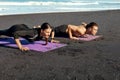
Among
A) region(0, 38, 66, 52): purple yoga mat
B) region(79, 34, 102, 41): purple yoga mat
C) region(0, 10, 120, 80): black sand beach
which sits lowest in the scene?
region(0, 10, 120, 80): black sand beach

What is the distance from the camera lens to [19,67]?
641cm

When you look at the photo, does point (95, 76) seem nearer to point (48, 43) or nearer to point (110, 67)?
point (110, 67)

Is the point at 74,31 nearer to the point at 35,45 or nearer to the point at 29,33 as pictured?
the point at 35,45

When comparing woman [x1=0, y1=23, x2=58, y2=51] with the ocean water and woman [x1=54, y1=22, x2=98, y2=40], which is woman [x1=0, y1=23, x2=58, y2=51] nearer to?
woman [x1=54, y1=22, x2=98, y2=40]

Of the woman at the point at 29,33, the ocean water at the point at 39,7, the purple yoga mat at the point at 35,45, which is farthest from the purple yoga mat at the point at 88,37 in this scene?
the ocean water at the point at 39,7

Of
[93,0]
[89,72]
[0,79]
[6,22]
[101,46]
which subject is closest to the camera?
[0,79]

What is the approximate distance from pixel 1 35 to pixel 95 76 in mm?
3819

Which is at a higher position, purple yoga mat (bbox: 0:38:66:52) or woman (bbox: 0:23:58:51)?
woman (bbox: 0:23:58:51)

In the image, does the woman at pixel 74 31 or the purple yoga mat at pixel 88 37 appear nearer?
the purple yoga mat at pixel 88 37

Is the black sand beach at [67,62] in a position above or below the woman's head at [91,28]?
below

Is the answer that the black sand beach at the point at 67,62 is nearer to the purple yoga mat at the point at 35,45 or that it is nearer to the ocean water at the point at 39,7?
the purple yoga mat at the point at 35,45

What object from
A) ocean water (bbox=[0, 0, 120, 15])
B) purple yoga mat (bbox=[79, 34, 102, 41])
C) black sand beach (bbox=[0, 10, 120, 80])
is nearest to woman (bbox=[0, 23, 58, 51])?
black sand beach (bbox=[0, 10, 120, 80])

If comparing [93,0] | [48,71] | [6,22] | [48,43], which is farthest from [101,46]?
[93,0]

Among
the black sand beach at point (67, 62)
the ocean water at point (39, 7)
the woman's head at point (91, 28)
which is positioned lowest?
the black sand beach at point (67, 62)
